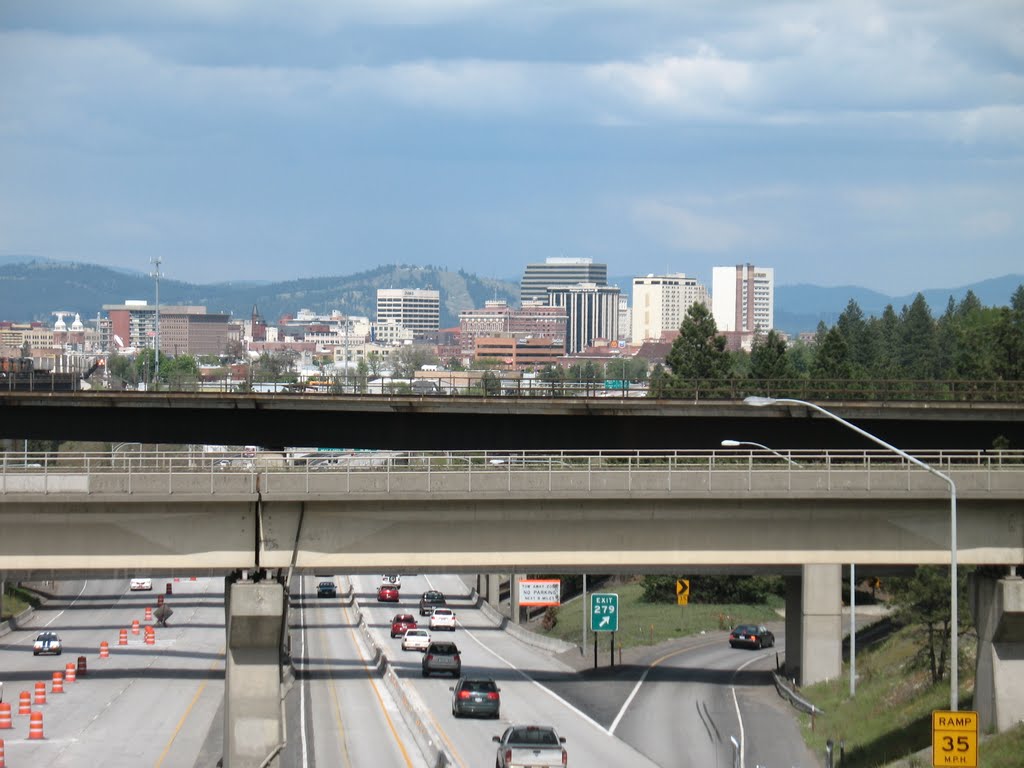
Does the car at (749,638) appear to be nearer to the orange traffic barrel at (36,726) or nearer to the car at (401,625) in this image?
the car at (401,625)

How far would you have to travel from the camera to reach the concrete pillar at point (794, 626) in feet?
194

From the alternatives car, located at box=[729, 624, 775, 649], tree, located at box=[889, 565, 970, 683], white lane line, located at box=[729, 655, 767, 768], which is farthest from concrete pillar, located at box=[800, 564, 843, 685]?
car, located at box=[729, 624, 775, 649]

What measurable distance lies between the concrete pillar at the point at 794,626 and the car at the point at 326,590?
183 feet

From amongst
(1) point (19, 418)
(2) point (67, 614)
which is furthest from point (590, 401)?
(2) point (67, 614)

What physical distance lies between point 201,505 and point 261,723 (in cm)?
598

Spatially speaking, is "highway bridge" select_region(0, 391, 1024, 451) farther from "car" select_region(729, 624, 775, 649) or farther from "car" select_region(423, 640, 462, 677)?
"car" select_region(729, 624, 775, 649)

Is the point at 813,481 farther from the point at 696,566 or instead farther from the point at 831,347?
the point at 831,347

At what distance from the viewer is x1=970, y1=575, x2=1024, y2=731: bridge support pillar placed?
138 feet

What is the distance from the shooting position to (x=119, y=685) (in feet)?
232

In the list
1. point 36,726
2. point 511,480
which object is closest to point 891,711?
point 511,480

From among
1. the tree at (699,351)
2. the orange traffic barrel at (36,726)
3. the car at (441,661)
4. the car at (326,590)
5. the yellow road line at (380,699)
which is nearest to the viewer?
the yellow road line at (380,699)

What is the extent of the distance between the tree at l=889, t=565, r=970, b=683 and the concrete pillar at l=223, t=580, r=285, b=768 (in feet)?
70.0

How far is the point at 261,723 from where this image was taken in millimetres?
40125

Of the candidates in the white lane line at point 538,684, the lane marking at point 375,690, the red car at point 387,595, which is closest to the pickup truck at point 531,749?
the lane marking at point 375,690
